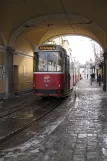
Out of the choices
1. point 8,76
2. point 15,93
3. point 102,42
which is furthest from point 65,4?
point 102,42

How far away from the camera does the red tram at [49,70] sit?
20.6 m

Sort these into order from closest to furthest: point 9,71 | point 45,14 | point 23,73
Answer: point 45,14 → point 9,71 → point 23,73

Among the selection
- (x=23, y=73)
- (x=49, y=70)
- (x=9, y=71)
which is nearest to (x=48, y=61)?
(x=49, y=70)

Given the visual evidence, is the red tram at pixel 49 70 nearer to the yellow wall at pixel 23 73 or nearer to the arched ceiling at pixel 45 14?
the arched ceiling at pixel 45 14

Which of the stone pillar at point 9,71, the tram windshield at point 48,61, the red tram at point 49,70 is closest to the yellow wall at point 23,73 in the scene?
the stone pillar at point 9,71

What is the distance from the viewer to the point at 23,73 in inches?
1153

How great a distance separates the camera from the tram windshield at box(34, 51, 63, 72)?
2058cm

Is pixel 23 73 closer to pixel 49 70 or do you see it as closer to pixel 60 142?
pixel 49 70

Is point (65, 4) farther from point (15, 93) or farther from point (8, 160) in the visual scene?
point (8, 160)

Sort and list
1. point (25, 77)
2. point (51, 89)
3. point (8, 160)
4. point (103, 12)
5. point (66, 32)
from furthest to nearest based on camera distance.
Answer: point (66, 32), point (25, 77), point (103, 12), point (51, 89), point (8, 160)

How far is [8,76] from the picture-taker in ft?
79.5

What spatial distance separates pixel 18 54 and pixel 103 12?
341 inches

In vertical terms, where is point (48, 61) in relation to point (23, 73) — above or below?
above

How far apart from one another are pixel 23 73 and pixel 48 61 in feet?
29.5
